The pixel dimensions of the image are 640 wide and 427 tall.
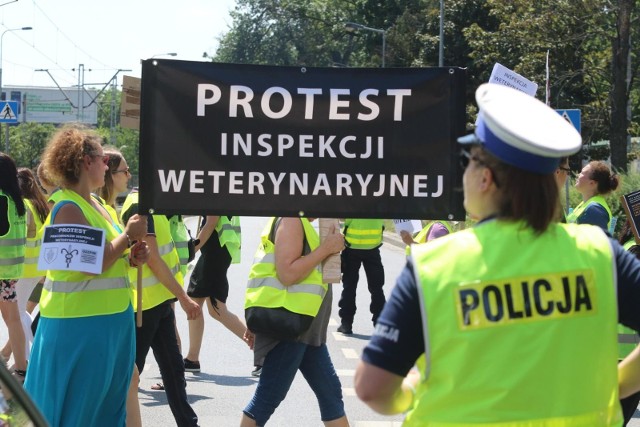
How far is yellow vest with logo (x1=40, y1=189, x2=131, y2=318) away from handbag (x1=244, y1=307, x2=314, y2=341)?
0.69 m

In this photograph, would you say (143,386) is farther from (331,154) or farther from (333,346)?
(331,154)

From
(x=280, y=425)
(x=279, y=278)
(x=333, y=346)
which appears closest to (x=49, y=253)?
(x=279, y=278)

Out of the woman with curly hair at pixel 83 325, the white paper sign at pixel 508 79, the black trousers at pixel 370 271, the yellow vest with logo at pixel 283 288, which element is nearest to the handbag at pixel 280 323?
the yellow vest with logo at pixel 283 288

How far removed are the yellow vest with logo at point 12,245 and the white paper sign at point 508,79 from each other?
380cm

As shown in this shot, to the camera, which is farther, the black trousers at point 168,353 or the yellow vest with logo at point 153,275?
the yellow vest with logo at point 153,275

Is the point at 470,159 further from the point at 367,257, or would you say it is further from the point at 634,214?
A: the point at 367,257

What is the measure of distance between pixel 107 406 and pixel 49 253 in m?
0.80

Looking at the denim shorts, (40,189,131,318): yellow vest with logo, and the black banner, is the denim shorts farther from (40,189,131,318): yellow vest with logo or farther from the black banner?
the black banner

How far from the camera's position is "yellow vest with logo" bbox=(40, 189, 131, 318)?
5.18 metres

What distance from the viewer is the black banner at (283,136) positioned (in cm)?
458

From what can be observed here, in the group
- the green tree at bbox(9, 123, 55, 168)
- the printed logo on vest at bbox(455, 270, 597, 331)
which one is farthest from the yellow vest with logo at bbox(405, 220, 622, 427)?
the green tree at bbox(9, 123, 55, 168)

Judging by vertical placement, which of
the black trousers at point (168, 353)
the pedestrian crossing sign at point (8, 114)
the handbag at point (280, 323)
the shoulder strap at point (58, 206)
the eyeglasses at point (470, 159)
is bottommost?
the black trousers at point (168, 353)

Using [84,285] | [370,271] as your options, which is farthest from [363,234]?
[84,285]

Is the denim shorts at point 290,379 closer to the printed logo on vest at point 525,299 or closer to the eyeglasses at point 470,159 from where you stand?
the eyeglasses at point 470,159
